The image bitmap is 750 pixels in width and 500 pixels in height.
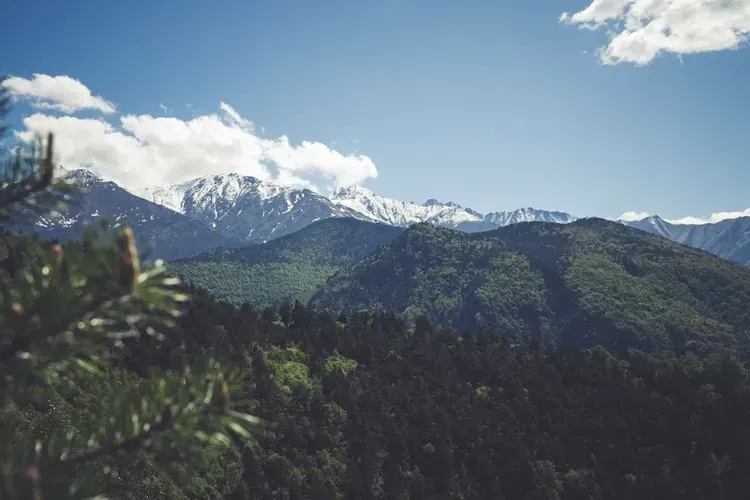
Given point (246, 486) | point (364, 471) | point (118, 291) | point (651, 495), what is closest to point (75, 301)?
point (118, 291)

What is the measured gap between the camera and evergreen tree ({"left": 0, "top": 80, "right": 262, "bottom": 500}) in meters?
4.84

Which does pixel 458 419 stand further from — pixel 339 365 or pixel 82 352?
pixel 82 352

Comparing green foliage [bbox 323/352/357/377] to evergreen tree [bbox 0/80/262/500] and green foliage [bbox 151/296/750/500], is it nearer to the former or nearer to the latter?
green foliage [bbox 151/296/750/500]

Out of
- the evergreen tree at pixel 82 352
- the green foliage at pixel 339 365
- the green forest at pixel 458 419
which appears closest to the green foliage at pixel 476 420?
the green forest at pixel 458 419

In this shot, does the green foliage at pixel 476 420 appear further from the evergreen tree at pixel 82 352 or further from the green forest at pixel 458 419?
the evergreen tree at pixel 82 352

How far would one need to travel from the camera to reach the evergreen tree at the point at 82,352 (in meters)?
4.84

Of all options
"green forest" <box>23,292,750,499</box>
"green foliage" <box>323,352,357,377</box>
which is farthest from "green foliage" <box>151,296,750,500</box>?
"green foliage" <box>323,352,357,377</box>

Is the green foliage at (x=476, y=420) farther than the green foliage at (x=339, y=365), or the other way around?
the green foliage at (x=339, y=365)

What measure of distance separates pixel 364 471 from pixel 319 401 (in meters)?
19.8

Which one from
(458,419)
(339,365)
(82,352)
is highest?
(82,352)

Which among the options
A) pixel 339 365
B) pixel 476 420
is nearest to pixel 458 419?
pixel 476 420

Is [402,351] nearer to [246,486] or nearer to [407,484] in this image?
[407,484]

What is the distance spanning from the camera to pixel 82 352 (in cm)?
526

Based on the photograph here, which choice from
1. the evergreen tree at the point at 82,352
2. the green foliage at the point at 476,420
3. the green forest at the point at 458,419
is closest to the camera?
the evergreen tree at the point at 82,352
